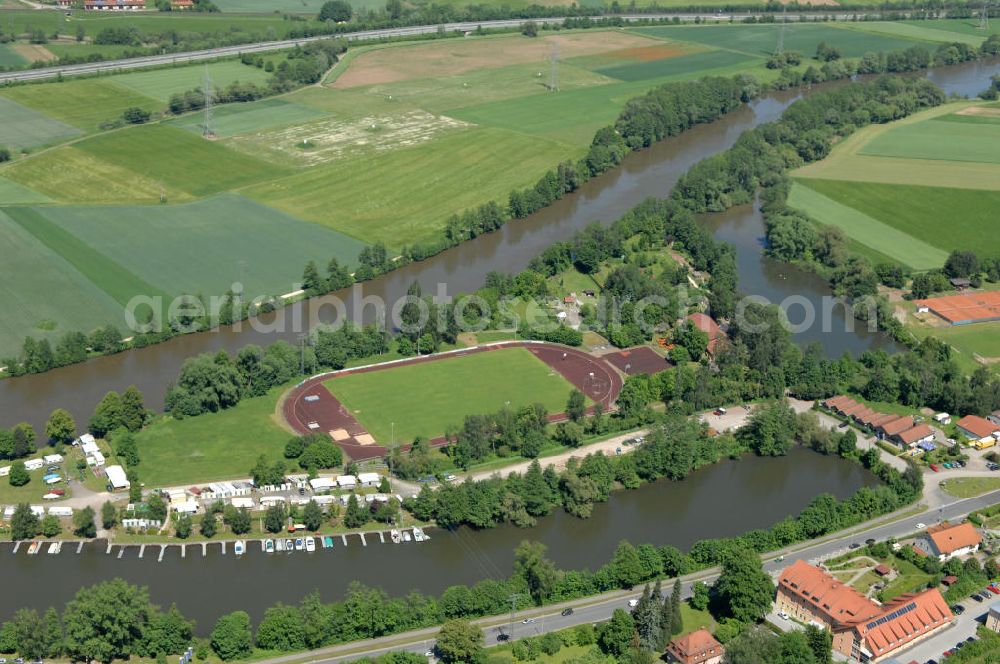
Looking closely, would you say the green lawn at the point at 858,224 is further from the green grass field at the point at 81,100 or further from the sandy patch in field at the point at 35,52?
the sandy patch in field at the point at 35,52

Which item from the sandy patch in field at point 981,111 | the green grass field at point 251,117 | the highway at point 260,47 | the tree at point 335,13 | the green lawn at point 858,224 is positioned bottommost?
the green lawn at point 858,224

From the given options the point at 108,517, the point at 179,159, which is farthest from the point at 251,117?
the point at 108,517

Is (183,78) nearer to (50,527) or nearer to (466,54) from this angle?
(466,54)

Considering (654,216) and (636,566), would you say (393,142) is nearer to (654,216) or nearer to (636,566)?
(654,216)

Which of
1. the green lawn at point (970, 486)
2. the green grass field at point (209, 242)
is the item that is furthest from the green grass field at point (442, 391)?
the green lawn at point (970, 486)

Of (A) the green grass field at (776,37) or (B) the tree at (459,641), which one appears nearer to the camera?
(B) the tree at (459,641)

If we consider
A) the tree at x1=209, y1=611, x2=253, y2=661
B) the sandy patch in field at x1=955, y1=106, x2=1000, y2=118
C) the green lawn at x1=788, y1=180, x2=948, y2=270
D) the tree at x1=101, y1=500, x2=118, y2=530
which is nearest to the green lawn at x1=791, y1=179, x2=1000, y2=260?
the green lawn at x1=788, y1=180, x2=948, y2=270

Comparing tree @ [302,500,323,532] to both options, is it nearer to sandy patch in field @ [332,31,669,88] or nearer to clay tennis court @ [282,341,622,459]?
clay tennis court @ [282,341,622,459]
